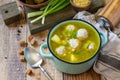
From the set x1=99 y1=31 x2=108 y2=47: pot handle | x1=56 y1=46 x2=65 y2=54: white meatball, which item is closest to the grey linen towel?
x1=99 y1=31 x2=108 y2=47: pot handle

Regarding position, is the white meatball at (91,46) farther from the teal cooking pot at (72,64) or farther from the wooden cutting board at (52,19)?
the wooden cutting board at (52,19)

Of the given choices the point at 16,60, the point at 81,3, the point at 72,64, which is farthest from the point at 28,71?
the point at 81,3

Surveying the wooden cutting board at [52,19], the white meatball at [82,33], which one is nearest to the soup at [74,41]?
the white meatball at [82,33]

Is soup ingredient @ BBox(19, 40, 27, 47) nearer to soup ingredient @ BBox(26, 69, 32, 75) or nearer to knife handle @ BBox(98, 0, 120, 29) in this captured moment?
soup ingredient @ BBox(26, 69, 32, 75)

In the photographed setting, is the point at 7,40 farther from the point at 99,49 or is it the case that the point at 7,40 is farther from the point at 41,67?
the point at 99,49

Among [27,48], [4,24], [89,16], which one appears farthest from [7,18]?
[89,16]
